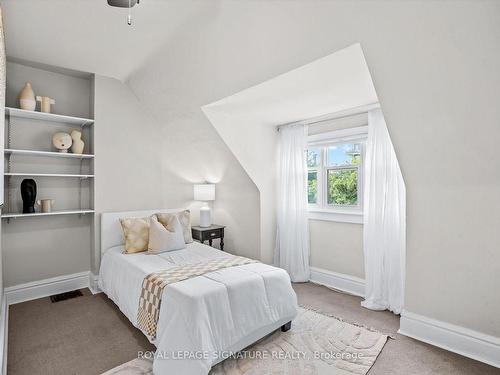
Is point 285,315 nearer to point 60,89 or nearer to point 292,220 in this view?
point 292,220

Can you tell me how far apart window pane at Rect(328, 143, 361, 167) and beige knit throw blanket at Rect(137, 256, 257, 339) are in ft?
6.02

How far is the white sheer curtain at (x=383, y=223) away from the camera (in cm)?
271

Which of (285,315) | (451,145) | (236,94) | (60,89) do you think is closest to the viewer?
(451,145)

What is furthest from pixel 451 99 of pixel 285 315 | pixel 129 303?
pixel 129 303

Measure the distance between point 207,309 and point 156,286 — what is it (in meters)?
0.51

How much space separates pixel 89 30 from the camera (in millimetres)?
2340

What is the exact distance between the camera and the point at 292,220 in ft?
12.0

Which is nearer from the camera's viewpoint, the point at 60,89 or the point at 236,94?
the point at 236,94

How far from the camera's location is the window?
3252mm

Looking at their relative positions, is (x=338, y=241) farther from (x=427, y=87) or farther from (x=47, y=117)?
(x=47, y=117)

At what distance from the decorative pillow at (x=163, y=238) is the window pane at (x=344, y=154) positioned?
2.05m

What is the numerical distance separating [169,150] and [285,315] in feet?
8.96

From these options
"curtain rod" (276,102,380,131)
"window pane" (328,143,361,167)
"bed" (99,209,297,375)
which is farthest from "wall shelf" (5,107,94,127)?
"window pane" (328,143,361,167)

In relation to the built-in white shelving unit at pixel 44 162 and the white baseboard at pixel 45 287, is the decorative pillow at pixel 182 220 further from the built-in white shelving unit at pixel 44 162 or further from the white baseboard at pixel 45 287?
the white baseboard at pixel 45 287
